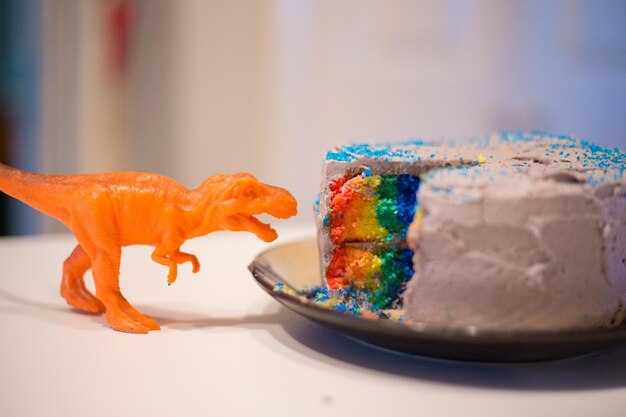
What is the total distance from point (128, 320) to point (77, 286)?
10.3 inches

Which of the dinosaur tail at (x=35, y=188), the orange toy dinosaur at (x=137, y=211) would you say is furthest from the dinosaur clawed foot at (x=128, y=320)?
the dinosaur tail at (x=35, y=188)

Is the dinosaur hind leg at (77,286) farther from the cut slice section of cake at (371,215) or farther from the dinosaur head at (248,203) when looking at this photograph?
the cut slice section of cake at (371,215)

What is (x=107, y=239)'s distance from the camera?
1.72 metres

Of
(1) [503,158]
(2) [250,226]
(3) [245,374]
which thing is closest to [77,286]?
(2) [250,226]

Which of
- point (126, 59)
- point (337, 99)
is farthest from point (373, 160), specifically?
point (126, 59)

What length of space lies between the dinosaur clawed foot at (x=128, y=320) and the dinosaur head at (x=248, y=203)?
311mm

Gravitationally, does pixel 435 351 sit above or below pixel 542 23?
below

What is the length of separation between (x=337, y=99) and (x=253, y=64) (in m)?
0.51

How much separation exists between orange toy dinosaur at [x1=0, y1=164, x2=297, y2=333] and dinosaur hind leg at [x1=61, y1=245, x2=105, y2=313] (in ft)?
0.48

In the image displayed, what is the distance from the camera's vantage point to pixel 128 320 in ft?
5.78

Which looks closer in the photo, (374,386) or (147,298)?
(374,386)

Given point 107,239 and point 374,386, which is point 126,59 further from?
point 374,386

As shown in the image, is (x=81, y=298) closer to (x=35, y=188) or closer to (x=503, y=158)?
(x=35, y=188)

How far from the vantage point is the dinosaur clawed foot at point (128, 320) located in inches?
68.8
